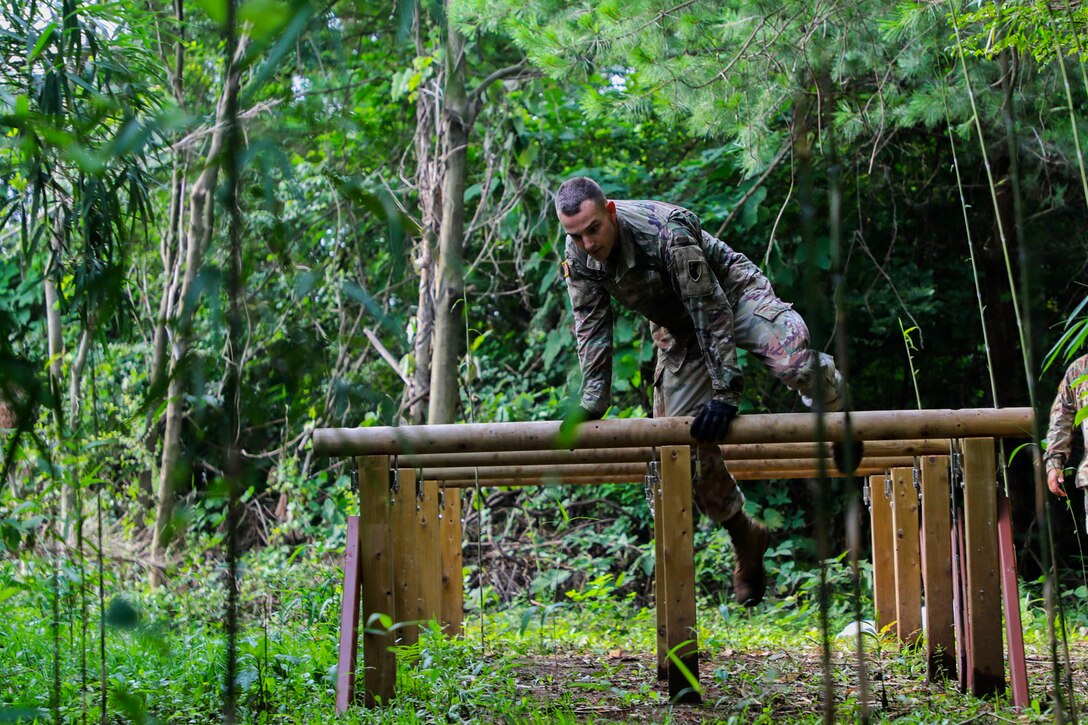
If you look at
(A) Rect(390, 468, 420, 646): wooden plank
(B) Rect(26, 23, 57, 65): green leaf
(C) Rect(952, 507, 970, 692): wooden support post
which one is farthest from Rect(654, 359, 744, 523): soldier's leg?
(B) Rect(26, 23, 57, 65): green leaf

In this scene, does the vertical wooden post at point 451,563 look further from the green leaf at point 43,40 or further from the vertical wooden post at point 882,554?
the green leaf at point 43,40

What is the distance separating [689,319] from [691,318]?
0.19 metres

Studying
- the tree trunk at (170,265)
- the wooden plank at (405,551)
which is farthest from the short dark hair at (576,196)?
the tree trunk at (170,265)

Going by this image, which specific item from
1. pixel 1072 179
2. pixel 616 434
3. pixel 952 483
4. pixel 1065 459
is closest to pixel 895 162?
pixel 1072 179

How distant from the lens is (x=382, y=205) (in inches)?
42.5

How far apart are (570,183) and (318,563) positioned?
13.2 feet

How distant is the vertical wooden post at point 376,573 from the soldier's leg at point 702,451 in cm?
116

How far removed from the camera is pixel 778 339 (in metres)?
3.50

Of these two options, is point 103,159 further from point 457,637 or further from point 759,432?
point 457,637

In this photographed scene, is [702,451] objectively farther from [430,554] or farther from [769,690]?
[430,554]

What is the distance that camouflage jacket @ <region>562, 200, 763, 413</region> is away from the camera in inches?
132

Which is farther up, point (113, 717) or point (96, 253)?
point (96, 253)

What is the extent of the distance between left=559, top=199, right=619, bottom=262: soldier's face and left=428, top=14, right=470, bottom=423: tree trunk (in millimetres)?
2780

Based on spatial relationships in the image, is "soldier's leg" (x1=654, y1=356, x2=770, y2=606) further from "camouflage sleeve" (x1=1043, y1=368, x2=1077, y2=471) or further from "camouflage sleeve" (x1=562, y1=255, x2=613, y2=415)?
"camouflage sleeve" (x1=1043, y1=368, x2=1077, y2=471)
